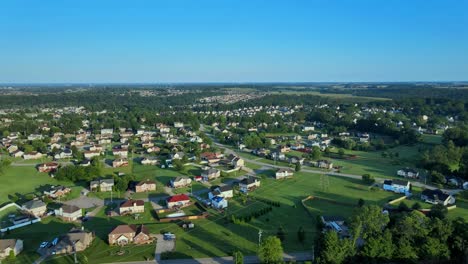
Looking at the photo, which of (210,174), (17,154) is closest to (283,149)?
(210,174)

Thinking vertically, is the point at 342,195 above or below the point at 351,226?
below

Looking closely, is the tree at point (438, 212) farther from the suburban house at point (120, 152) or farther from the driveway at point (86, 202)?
the suburban house at point (120, 152)

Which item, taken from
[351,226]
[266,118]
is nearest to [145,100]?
[266,118]

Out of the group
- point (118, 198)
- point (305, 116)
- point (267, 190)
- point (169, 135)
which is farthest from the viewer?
point (305, 116)

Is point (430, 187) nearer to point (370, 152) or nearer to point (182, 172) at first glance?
point (370, 152)

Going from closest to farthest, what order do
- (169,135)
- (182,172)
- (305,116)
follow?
1. (182,172)
2. (169,135)
3. (305,116)

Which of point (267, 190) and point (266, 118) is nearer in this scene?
point (267, 190)

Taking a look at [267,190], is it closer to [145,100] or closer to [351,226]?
[351,226]
